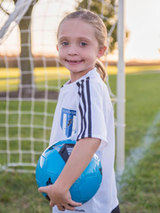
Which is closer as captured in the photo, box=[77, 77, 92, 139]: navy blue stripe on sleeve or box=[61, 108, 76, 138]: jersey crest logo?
box=[77, 77, 92, 139]: navy blue stripe on sleeve

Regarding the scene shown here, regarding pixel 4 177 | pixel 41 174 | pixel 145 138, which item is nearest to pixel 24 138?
pixel 4 177

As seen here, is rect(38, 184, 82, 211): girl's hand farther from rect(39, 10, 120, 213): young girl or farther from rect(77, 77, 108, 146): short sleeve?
rect(77, 77, 108, 146): short sleeve

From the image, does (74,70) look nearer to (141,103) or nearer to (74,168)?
(74,168)

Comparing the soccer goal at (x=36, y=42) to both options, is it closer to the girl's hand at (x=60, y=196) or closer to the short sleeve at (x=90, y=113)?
the short sleeve at (x=90, y=113)

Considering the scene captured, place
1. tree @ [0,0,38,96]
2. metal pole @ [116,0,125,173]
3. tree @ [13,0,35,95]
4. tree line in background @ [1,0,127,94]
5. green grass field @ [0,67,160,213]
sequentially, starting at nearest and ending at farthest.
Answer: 1. tree @ [0,0,38,96]
2. green grass field @ [0,67,160,213]
3. metal pole @ [116,0,125,173]
4. tree line in background @ [1,0,127,94]
5. tree @ [13,0,35,95]

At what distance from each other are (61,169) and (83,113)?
31 cm

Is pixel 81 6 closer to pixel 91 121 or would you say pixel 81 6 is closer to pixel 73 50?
pixel 73 50

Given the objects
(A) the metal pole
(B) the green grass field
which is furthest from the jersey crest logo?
(A) the metal pole

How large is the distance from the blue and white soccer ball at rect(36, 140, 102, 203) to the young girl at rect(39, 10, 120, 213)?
0.07 m

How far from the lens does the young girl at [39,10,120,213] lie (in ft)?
4.34

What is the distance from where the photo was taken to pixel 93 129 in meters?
1.34

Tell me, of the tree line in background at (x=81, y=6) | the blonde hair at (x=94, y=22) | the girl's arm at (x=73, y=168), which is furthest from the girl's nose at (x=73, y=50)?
the tree line in background at (x=81, y=6)

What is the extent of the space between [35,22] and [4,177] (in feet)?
7.17

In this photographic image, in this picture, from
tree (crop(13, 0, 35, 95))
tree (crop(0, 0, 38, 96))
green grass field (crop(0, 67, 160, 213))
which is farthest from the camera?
tree (crop(13, 0, 35, 95))
